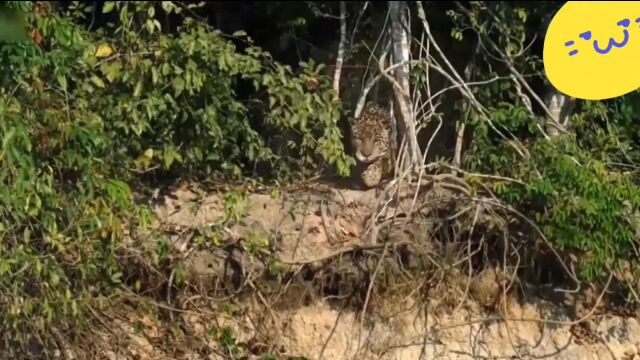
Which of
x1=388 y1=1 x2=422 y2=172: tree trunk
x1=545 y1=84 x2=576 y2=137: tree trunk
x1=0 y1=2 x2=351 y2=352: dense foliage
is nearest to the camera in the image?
x1=0 y1=2 x2=351 y2=352: dense foliage

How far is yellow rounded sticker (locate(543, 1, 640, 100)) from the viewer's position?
134 inches

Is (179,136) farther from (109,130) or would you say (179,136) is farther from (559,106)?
(559,106)

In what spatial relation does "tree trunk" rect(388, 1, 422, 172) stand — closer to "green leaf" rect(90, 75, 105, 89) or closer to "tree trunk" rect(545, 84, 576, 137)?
"tree trunk" rect(545, 84, 576, 137)

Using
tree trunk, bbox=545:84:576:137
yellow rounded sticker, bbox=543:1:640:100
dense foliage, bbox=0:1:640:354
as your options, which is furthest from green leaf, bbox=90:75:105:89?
yellow rounded sticker, bbox=543:1:640:100

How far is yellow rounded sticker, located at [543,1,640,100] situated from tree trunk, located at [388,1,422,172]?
2590 mm

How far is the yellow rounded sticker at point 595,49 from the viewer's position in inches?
134

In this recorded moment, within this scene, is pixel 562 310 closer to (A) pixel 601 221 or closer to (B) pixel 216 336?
(A) pixel 601 221

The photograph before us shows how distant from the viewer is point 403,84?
20.5ft

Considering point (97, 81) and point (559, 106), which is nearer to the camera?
point (97, 81)

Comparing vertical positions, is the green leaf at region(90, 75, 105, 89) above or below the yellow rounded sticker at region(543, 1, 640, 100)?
below

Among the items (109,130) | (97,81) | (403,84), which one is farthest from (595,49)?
(97,81)

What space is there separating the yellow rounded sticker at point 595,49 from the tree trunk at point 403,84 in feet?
8.50

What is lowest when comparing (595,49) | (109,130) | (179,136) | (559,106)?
(179,136)

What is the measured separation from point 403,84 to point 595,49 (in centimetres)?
283
